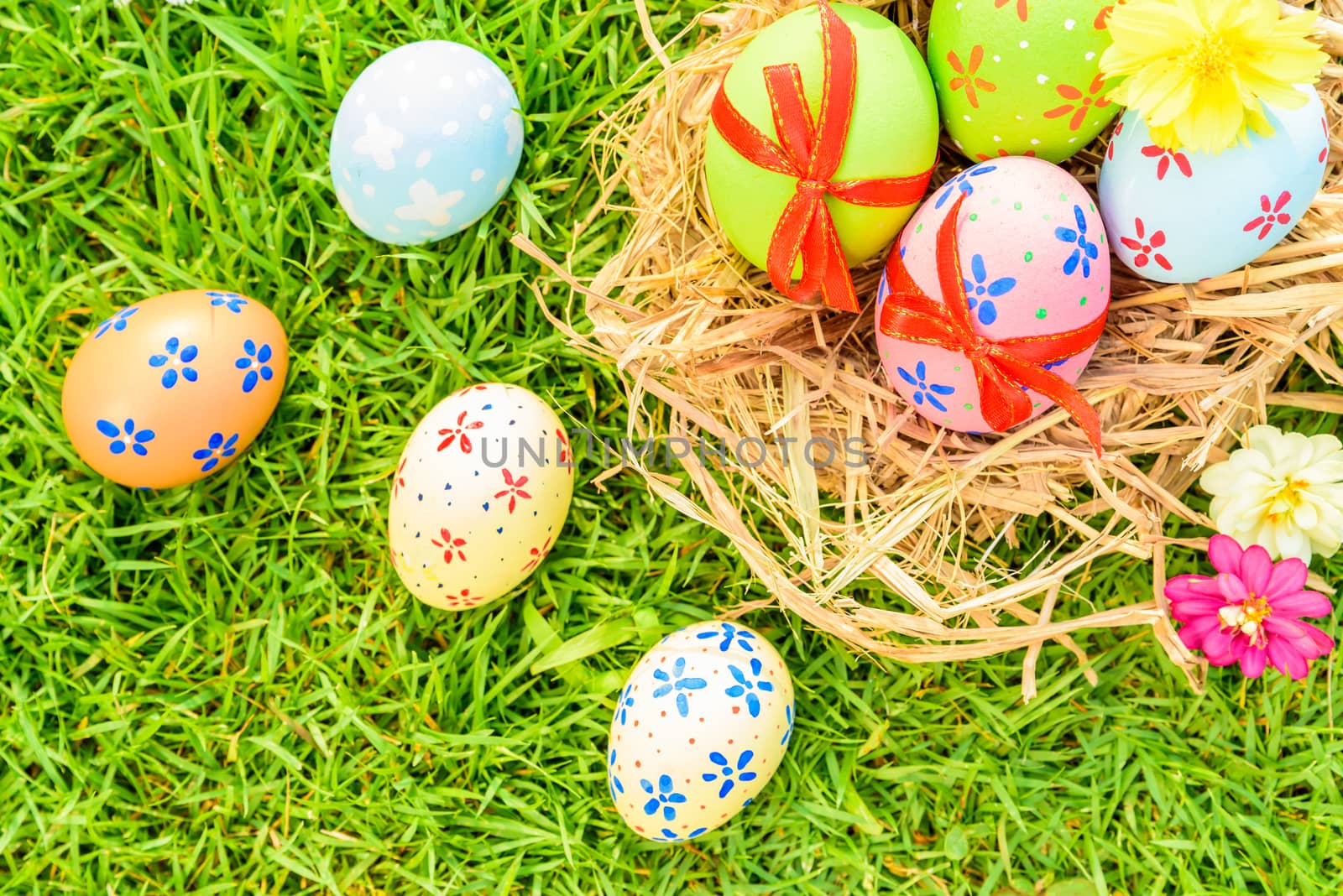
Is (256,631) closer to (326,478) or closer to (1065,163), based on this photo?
(326,478)

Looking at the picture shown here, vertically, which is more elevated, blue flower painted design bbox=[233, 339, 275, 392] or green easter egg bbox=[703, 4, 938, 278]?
green easter egg bbox=[703, 4, 938, 278]

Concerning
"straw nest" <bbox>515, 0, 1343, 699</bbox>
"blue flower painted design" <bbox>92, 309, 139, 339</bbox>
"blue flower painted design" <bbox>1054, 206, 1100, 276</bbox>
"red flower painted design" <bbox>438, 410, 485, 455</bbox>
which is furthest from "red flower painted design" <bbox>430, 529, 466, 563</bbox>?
"blue flower painted design" <bbox>1054, 206, 1100, 276</bbox>

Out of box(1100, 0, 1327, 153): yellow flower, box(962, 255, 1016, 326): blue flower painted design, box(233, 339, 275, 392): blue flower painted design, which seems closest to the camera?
box(1100, 0, 1327, 153): yellow flower

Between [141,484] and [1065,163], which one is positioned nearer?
[1065,163]

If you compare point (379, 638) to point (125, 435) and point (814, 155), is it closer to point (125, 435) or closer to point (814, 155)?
point (125, 435)

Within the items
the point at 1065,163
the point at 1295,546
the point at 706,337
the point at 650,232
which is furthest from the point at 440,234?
the point at 1295,546

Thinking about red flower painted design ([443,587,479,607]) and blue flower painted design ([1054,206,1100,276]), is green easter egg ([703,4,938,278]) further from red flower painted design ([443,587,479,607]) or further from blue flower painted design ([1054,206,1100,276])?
red flower painted design ([443,587,479,607])

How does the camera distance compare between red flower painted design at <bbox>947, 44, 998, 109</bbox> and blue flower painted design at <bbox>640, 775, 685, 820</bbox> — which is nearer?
red flower painted design at <bbox>947, 44, 998, 109</bbox>
